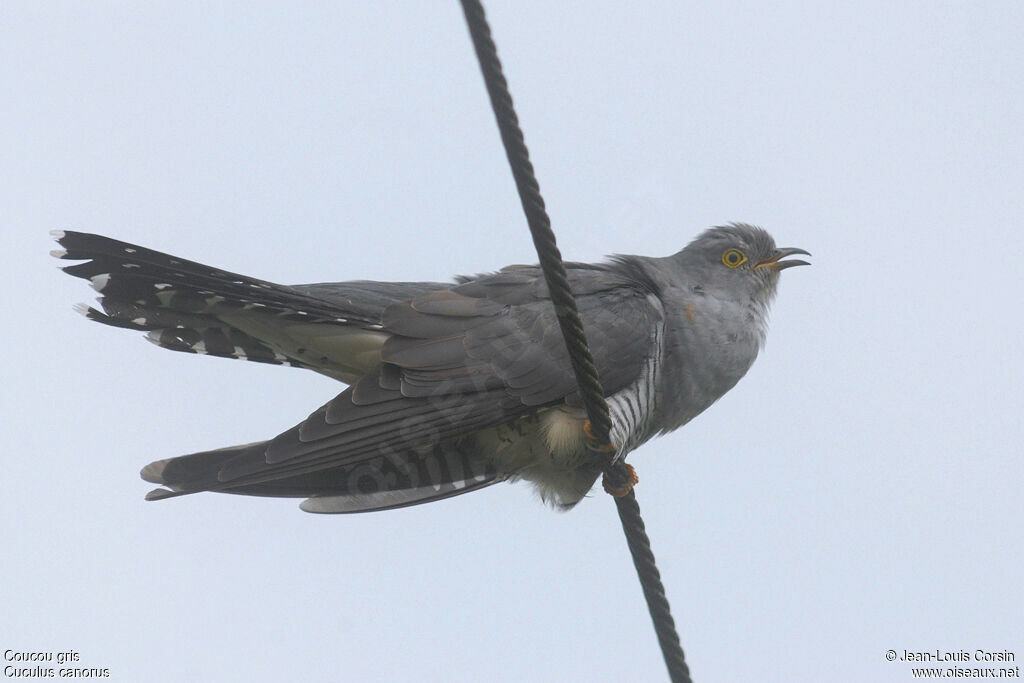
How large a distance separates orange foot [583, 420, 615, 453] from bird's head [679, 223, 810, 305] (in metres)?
1.03

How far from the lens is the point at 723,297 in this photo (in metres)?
4.23

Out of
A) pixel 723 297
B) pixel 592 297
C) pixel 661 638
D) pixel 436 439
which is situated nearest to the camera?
pixel 661 638

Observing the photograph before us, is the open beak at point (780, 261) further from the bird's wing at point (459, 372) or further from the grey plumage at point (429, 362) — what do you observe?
the bird's wing at point (459, 372)

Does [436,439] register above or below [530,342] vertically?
below

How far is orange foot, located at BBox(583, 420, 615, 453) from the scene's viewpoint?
3.29 metres

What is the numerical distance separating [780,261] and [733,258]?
235 millimetres

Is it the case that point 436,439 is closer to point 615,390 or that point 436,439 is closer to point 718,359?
point 615,390

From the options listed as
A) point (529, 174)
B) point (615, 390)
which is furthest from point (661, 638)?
point (529, 174)

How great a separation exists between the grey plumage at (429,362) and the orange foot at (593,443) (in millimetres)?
31

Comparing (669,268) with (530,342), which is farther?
(669,268)

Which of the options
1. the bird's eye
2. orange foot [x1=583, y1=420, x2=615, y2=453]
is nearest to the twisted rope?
orange foot [x1=583, y1=420, x2=615, y2=453]

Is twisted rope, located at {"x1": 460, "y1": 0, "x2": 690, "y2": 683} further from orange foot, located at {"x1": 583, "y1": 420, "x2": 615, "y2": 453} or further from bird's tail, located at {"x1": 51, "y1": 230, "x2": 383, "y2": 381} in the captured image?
bird's tail, located at {"x1": 51, "y1": 230, "x2": 383, "y2": 381}

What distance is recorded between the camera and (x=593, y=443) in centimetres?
350

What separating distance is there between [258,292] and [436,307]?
66 cm
